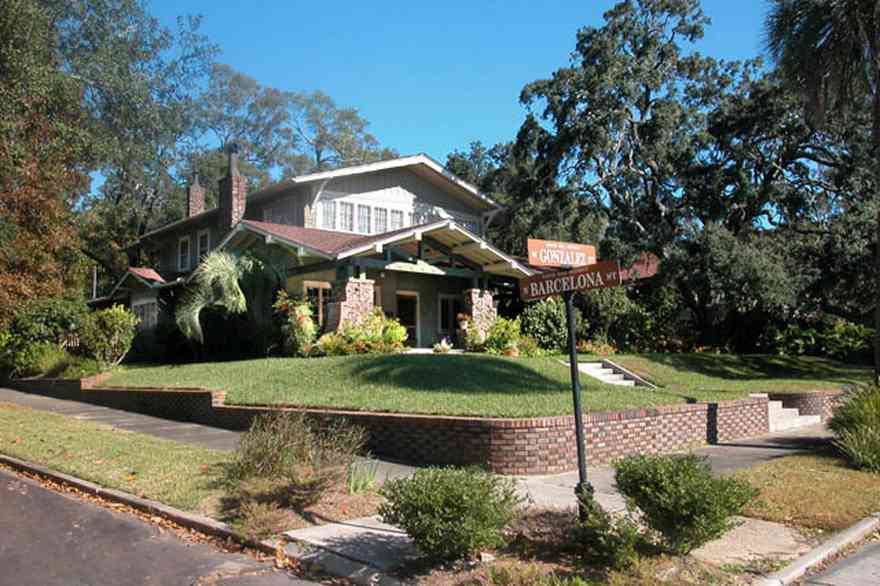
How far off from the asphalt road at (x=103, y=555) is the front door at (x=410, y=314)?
55.6 ft

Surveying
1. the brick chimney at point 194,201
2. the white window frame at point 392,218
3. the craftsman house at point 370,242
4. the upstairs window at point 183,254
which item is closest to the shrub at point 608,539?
the craftsman house at point 370,242

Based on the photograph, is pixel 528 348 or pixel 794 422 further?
pixel 528 348

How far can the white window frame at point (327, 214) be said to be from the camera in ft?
81.1

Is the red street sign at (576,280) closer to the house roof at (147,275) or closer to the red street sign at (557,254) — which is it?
the red street sign at (557,254)

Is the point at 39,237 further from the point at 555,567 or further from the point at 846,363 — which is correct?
the point at 846,363

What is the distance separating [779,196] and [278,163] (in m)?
42.2

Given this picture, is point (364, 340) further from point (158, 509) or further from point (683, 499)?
point (683, 499)

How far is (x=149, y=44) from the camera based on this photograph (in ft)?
123

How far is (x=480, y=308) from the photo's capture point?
23.4m

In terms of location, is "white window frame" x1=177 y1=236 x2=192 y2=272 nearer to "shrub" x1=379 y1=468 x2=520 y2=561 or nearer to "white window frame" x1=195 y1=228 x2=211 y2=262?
"white window frame" x1=195 y1=228 x2=211 y2=262

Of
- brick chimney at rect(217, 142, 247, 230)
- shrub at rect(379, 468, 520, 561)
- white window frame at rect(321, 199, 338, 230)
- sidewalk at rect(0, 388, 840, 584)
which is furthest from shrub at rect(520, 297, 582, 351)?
shrub at rect(379, 468, 520, 561)

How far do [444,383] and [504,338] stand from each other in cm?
739

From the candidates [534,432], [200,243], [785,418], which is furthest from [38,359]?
[785,418]

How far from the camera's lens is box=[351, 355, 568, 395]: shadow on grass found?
13195mm
